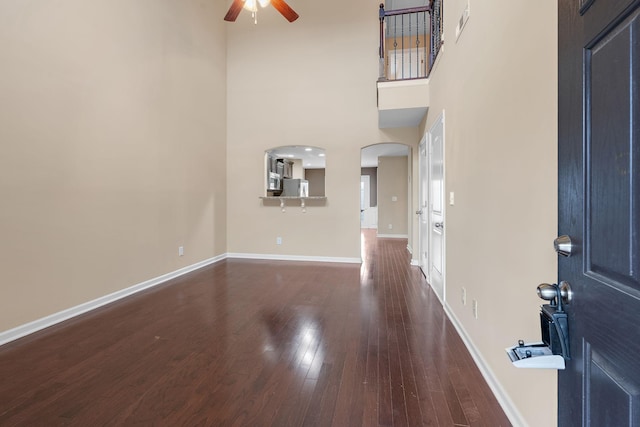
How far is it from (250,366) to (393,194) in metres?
7.61

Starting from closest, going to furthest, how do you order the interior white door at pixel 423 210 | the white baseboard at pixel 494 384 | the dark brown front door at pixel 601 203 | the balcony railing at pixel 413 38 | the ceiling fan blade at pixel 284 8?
the dark brown front door at pixel 601 203 < the white baseboard at pixel 494 384 < the ceiling fan blade at pixel 284 8 < the balcony railing at pixel 413 38 < the interior white door at pixel 423 210

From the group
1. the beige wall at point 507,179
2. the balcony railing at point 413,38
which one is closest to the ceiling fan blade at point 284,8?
the balcony railing at point 413,38

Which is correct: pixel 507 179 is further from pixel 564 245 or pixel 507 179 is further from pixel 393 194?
pixel 393 194

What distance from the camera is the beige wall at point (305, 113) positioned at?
5.14 meters

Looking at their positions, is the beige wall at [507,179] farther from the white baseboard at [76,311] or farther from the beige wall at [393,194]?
the beige wall at [393,194]

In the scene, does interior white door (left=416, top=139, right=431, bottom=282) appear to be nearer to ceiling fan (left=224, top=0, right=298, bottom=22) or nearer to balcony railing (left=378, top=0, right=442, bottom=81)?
balcony railing (left=378, top=0, right=442, bottom=81)

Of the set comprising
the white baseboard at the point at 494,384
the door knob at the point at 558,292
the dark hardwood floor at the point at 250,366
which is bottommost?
the dark hardwood floor at the point at 250,366

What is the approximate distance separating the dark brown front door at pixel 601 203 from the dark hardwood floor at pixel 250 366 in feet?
3.57

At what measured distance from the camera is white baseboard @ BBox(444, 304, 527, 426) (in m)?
1.45

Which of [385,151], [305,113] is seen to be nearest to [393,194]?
[385,151]

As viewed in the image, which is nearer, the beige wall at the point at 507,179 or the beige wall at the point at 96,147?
the beige wall at the point at 507,179

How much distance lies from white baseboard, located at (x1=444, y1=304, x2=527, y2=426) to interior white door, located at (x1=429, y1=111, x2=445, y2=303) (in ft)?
2.74

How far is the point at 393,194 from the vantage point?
8.94m

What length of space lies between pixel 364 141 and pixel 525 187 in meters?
3.93
